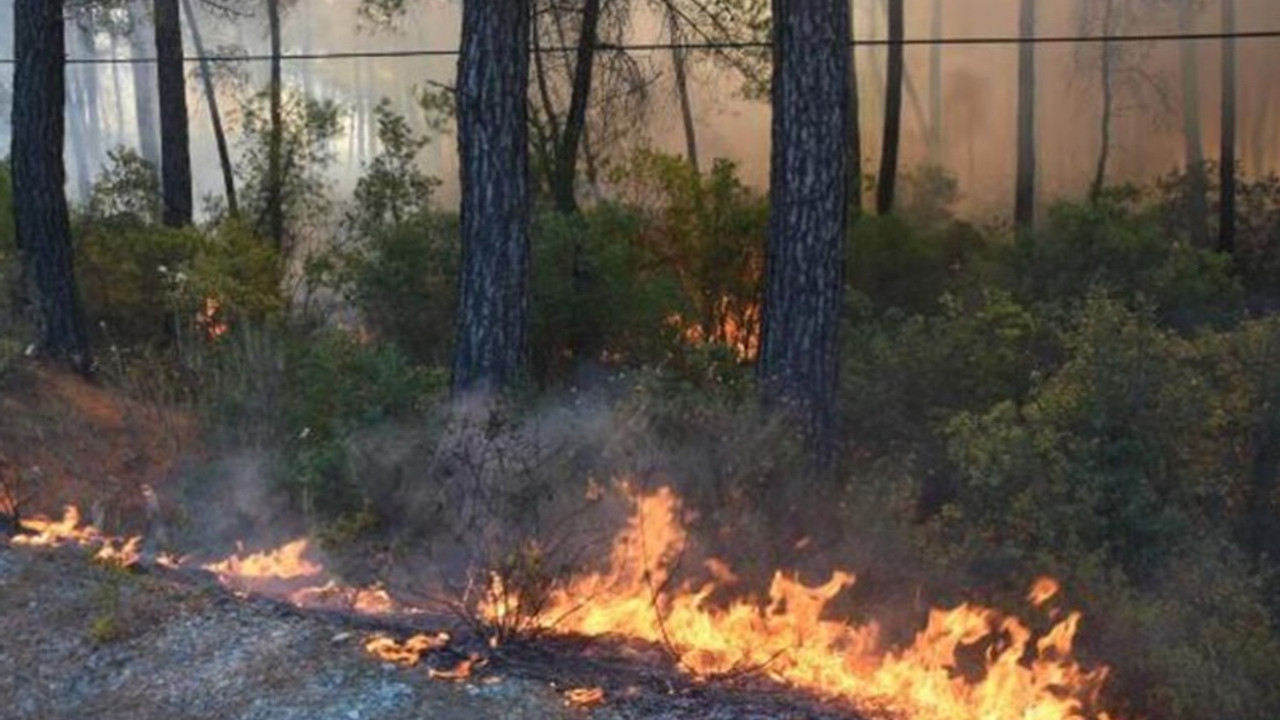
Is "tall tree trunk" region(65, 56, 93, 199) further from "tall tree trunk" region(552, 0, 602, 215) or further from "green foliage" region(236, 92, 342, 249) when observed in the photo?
"tall tree trunk" region(552, 0, 602, 215)

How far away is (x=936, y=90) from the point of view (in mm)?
38656

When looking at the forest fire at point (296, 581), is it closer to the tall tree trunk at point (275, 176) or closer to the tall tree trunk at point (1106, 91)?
the tall tree trunk at point (275, 176)

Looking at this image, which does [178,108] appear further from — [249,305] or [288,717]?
[288,717]

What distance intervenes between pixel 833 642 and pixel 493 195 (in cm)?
370

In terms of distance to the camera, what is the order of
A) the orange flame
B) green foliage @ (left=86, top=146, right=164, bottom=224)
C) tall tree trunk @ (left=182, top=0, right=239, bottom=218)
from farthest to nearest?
1. tall tree trunk @ (left=182, top=0, right=239, bottom=218)
2. green foliage @ (left=86, top=146, right=164, bottom=224)
3. the orange flame

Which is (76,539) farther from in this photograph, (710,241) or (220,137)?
(220,137)

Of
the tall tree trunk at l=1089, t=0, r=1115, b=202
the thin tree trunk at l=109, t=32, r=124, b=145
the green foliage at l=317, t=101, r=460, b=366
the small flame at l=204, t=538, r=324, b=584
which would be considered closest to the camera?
the small flame at l=204, t=538, r=324, b=584

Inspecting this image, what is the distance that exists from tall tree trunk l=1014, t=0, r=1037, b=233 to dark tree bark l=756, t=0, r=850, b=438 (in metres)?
15.4

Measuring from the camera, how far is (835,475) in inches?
284

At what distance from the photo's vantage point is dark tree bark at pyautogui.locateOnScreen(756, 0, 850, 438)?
23.6 ft

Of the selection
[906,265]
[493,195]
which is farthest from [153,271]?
[906,265]

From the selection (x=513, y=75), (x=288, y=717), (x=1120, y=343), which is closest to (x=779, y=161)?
(x=513, y=75)

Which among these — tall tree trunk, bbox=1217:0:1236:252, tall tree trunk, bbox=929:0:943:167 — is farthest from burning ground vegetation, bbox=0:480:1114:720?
tall tree trunk, bbox=929:0:943:167

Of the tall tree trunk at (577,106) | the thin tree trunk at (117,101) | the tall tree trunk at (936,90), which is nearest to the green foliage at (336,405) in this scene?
the tall tree trunk at (577,106)
